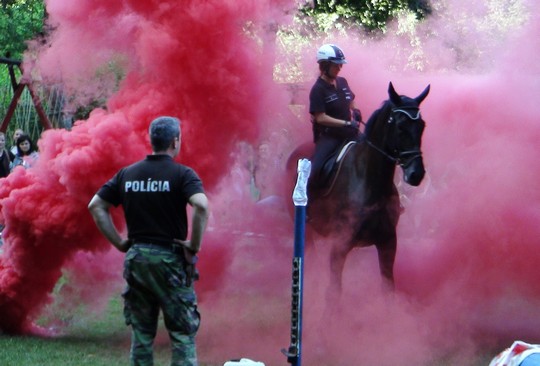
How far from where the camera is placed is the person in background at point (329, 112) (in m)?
10.4

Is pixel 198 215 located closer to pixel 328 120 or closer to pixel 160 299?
pixel 160 299

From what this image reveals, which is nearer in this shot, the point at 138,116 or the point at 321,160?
the point at 138,116

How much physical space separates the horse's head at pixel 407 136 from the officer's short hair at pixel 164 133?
358 centimetres

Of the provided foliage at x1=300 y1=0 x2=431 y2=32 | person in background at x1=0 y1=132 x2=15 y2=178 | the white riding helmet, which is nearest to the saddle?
the white riding helmet

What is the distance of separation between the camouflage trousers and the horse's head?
3.61m

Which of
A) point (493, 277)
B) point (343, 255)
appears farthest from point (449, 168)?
point (343, 255)

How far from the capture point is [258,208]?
38.0ft

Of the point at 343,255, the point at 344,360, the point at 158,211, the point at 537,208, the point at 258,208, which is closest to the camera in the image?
the point at 158,211

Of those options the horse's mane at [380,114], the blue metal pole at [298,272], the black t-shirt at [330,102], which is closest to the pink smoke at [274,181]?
the black t-shirt at [330,102]

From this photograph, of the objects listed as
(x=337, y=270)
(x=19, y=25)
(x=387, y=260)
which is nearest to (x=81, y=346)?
(x=337, y=270)

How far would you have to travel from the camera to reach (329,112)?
10586 mm

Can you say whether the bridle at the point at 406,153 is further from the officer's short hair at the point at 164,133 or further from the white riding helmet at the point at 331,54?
the officer's short hair at the point at 164,133

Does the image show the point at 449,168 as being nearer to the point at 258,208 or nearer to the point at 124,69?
the point at 258,208

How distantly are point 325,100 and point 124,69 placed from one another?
86.4 inches
